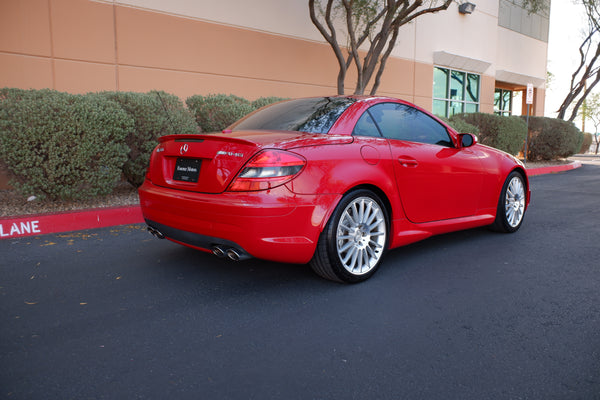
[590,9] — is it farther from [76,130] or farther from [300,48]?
[76,130]

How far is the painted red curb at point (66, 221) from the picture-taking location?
525cm

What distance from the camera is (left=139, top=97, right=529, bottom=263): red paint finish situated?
3143 millimetres

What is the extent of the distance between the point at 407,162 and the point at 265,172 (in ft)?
4.73

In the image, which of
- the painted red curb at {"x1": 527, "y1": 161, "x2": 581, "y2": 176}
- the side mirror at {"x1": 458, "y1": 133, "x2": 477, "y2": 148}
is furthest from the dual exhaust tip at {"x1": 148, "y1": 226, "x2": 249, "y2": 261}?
the painted red curb at {"x1": 527, "y1": 161, "x2": 581, "y2": 176}

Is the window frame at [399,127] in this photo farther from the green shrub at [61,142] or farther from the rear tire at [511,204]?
the green shrub at [61,142]

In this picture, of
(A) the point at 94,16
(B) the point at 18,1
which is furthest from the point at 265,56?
(B) the point at 18,1

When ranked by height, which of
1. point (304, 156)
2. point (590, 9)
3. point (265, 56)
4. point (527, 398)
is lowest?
point (527, 398)

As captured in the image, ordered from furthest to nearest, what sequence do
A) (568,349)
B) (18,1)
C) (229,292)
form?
1. (18,1)
2. (229,292)
3. (568,349)

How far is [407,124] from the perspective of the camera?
4324mm

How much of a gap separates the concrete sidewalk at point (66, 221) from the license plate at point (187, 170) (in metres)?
2.70

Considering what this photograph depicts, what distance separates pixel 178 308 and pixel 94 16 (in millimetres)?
8203

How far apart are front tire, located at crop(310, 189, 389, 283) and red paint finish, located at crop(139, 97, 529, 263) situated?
3.6 inches

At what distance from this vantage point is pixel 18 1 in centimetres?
840

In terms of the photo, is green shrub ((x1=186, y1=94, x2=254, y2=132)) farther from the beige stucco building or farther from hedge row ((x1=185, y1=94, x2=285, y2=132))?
the beige stucco building
